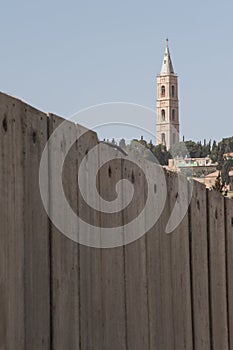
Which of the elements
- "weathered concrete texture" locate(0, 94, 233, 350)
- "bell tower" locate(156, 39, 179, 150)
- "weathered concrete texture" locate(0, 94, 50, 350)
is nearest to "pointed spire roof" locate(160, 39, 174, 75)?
"bell tower" locate(156, 39, 179, 150)

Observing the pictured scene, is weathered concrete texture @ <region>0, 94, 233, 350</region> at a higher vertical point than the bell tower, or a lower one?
lower

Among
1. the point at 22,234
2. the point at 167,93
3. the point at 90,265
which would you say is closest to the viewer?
the point at 22,234

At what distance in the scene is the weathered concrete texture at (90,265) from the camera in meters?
2.07

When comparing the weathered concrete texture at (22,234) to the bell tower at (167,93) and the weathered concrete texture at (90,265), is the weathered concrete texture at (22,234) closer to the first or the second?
the weathered concrete texture at (90,265)

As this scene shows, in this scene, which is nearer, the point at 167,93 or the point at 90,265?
Answer: the point at 90,265

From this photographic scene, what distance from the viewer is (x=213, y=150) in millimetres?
132750

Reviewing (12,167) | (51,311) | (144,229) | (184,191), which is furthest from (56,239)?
(184,191)

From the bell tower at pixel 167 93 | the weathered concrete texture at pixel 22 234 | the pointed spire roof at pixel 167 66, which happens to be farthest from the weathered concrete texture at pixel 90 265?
the bell tower at pixel 167 93

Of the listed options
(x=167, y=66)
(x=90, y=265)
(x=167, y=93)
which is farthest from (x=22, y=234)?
(x=167, y=93)

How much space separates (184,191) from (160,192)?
43cm

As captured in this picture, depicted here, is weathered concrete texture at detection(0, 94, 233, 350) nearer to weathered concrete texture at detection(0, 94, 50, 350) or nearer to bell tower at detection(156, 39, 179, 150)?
weathered concrete texture at detection(0, 94, 50, 350)

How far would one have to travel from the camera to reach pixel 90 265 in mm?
2664

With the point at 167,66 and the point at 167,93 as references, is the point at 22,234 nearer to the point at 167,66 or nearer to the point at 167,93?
the point at 167,66

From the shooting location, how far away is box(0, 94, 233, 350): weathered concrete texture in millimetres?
2068
